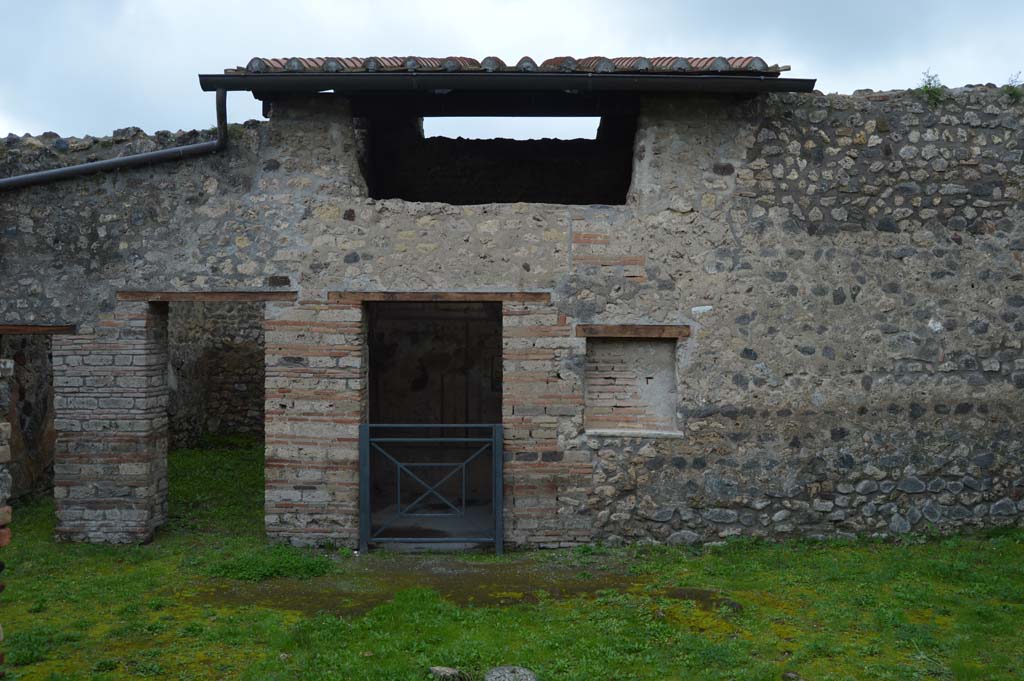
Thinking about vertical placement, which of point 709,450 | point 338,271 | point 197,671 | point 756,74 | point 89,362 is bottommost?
point 197,671

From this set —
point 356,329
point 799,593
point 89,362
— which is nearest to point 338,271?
point 356,329

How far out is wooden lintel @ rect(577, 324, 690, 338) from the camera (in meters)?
7.65

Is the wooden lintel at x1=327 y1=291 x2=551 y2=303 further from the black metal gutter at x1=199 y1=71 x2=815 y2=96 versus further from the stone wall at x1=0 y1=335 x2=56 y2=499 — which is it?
the stone wall at x1=0 y1=335 x2=56 y2=499

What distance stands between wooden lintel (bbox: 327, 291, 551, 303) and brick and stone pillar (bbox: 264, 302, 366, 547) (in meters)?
0.09

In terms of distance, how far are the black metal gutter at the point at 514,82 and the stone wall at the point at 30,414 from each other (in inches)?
191

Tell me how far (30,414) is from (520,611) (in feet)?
23.6

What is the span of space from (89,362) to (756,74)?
6496 millimetres

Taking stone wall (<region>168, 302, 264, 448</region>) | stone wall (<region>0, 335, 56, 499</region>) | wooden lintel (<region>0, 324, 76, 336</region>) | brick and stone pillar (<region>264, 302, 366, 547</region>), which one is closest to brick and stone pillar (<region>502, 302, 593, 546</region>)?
brick and stone pillar (<region>264, 302, 366, 547</region>)

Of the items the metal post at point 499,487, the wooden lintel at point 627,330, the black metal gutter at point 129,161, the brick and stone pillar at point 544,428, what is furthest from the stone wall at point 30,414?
the wooden lintel at point 627,330

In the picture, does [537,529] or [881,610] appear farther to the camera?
[537,529]

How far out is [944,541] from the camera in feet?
24.9

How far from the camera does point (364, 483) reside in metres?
7.68

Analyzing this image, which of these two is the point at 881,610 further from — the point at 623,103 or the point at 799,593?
the point at 623,103

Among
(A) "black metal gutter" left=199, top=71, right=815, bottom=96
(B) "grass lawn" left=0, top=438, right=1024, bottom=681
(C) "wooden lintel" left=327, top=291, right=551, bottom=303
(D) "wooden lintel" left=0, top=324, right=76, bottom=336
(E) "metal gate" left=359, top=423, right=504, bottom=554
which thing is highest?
(A) "black metal gutter" left=199, top=71, right=815, bottom=96
